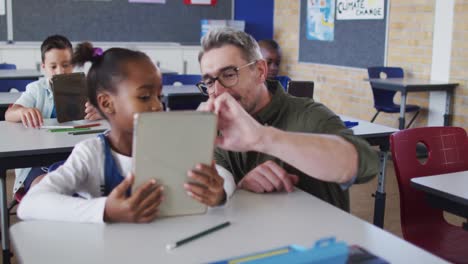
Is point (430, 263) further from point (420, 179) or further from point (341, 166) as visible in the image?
point (420, 179)

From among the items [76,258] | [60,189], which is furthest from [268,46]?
[76,258]

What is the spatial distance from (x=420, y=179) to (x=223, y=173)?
660 mm

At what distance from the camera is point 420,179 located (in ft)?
5.51

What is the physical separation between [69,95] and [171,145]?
160cm

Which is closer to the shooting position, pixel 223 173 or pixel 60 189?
pixel 60 189

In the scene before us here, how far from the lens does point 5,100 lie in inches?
133

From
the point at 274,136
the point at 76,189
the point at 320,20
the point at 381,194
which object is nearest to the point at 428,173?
the point at 381,194

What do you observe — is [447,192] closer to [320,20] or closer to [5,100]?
[5,100]

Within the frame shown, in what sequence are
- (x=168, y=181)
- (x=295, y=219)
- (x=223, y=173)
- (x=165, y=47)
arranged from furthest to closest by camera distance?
(x=165, y=47), (x=223, y=173), (x=295, y=219), (x=168, y=181)

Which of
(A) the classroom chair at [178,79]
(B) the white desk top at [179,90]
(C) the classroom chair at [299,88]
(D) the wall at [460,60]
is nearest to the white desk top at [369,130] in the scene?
(C) the classroom chair at [299,88]

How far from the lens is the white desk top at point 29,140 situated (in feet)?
6.84

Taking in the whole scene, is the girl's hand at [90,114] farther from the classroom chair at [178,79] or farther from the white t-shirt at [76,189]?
the classroom chair at [178,79]

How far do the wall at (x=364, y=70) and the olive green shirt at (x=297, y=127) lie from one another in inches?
150

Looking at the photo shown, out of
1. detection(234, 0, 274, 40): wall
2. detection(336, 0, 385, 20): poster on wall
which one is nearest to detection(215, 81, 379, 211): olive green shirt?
detection(336, 0, 385, 20): poster on wall
